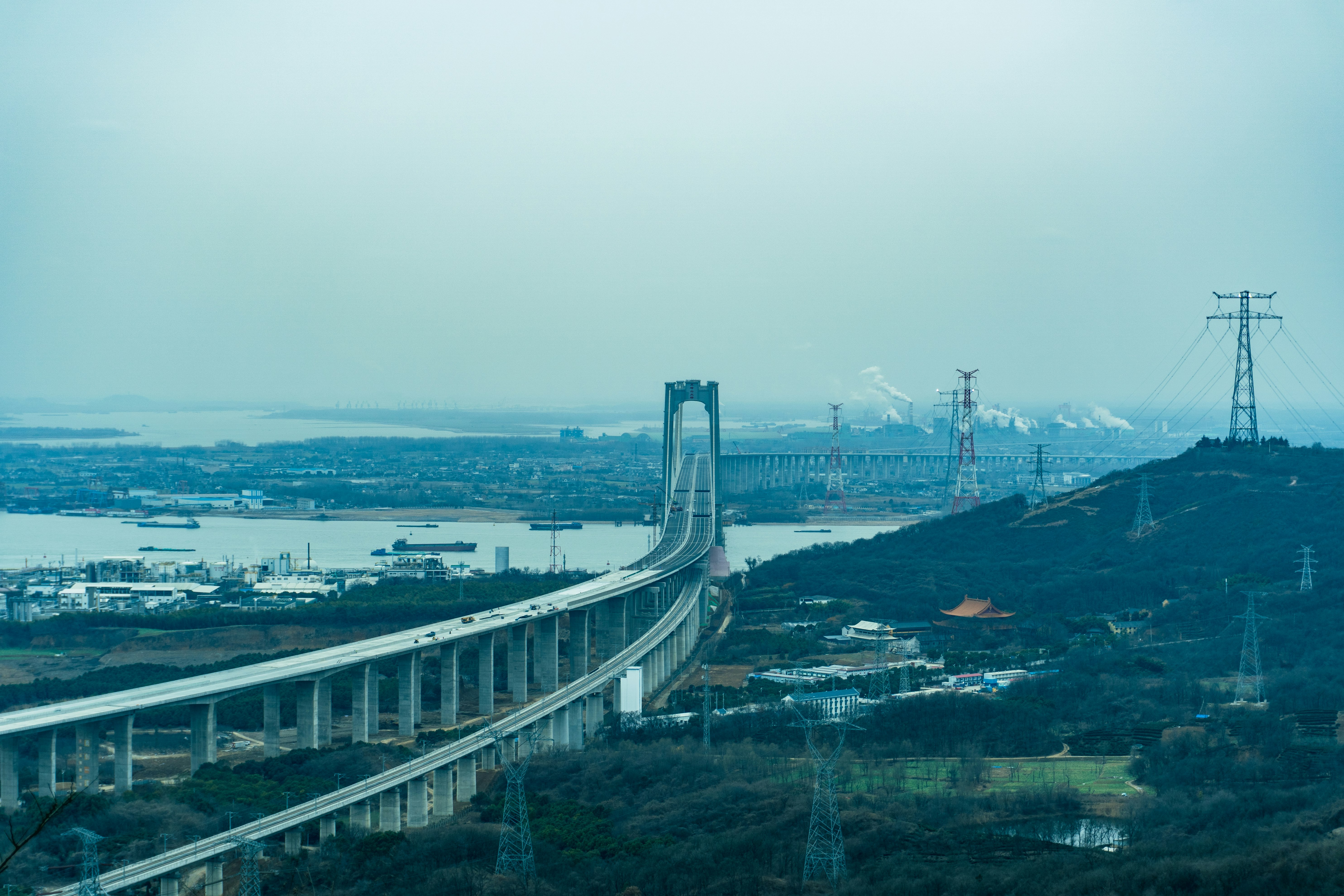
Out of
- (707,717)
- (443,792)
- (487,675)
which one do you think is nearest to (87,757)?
(443,792)

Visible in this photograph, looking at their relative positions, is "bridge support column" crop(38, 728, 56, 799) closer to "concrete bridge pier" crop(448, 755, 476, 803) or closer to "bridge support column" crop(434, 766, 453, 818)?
"bridge support column" crop(434, 766, 453, 818)

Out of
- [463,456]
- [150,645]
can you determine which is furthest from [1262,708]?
[463,456]

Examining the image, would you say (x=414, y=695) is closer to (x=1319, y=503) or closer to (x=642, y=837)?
(x=642, y=837)

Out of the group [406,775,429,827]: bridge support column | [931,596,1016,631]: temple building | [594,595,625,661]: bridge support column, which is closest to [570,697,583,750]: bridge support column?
[406,775,429,827]: bridge support column

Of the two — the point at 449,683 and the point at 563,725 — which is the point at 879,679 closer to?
the point at 563,725

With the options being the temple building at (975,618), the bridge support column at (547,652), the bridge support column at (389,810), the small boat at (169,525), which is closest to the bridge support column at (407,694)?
the bridge support column at (389,810)

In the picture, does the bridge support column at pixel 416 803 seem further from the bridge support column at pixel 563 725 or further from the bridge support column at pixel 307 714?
the bridge support column at pixel 563 725
